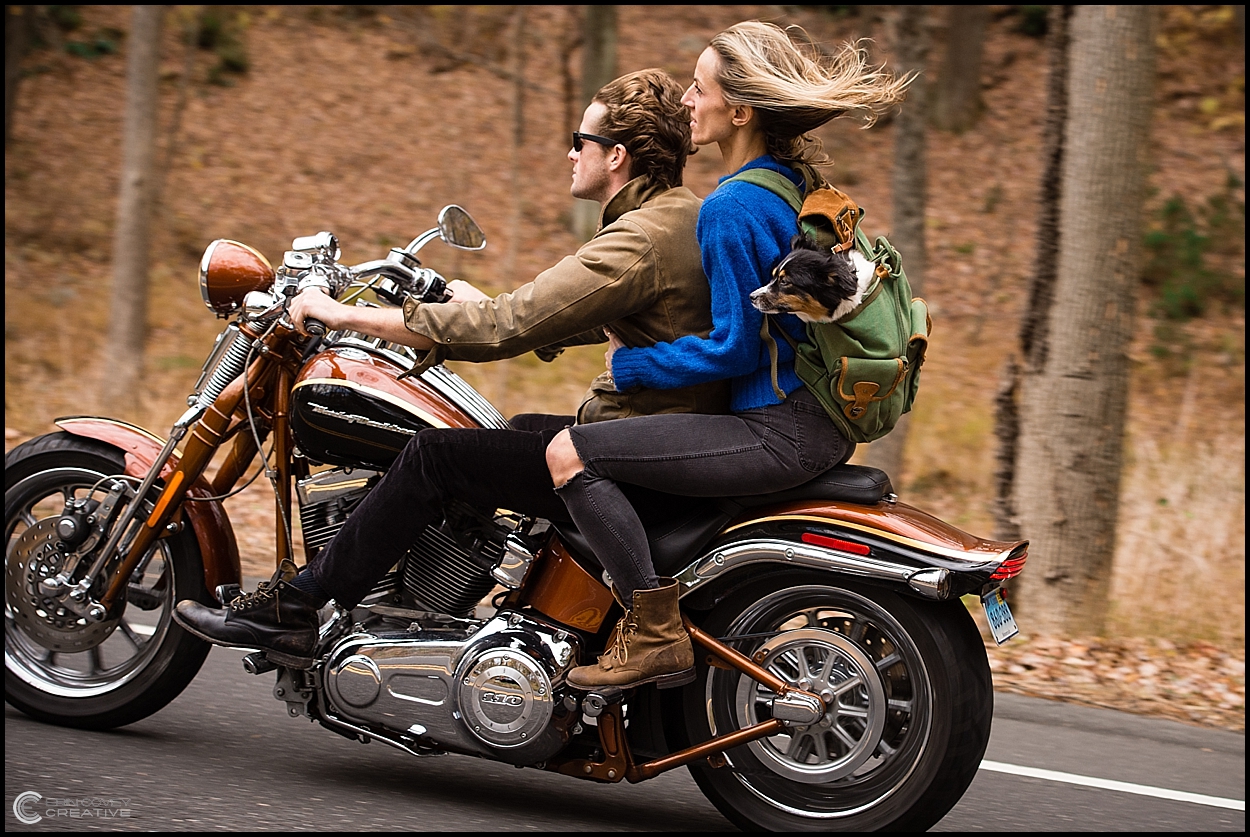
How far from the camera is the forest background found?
27.3 ft

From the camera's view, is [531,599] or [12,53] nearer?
[531,599]

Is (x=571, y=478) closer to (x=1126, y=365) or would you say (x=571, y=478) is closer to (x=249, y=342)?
(x=249, y=342)

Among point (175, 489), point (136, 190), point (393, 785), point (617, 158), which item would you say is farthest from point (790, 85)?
point (136, 190)

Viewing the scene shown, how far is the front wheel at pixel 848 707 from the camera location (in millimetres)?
3564

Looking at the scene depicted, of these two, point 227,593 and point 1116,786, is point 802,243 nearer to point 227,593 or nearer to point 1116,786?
point 227,593

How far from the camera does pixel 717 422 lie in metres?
3.60

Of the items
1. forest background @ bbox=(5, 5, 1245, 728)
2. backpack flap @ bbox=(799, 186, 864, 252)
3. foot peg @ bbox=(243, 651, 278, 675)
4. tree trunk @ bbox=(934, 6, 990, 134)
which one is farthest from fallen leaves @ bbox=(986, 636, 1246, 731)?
tree trunk @ bbox=(934, 6, 990, 134)

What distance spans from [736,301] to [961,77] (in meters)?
18.6

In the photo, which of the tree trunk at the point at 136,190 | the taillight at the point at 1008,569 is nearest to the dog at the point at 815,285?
the taillight at the point at 1008,569

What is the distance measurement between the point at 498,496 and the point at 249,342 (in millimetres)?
935

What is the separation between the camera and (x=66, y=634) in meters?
4.30

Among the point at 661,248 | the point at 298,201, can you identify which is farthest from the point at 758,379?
the point at 298,201

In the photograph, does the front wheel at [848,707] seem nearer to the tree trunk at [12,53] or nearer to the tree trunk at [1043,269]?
the tree trunk at [1043,269]

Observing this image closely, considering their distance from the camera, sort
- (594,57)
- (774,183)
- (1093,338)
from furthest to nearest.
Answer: (594,57) → (1093,338) → (774,183)
